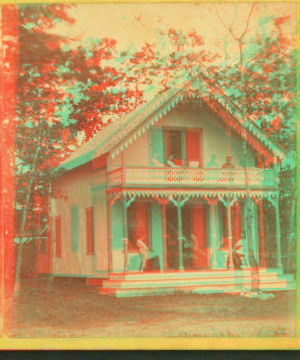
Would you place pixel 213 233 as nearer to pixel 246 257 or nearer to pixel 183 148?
pixel 246 257

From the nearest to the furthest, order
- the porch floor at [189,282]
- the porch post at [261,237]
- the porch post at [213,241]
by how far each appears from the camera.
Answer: the porch floor at [189,282]
the porch post at [213,241]
the porch post at [261,237]

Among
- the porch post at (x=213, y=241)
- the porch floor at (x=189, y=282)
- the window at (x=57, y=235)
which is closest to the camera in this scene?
the porch floor at (x=189, y=282)

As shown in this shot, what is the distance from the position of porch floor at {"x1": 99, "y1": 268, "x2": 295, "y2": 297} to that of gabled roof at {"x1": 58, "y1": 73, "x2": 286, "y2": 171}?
74.6 inches

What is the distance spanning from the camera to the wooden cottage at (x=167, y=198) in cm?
807

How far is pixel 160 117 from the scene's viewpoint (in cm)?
825

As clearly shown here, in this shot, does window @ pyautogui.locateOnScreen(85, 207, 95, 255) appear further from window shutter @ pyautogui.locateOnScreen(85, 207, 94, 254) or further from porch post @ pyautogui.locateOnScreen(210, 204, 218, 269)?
porch post @ pyautogui.locateOnScreen(210, 204, 218, 269)

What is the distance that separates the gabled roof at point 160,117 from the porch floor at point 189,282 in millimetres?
1896

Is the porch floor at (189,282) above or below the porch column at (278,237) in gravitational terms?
below

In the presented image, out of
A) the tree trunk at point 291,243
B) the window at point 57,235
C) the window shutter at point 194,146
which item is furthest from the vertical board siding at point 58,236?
the tree trunk at point 291,243

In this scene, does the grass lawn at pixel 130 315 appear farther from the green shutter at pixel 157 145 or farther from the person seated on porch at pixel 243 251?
the green shutter at pixel 157 145

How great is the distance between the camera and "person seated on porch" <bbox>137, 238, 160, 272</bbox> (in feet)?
26.4

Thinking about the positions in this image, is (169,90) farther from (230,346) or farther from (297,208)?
(230,346)

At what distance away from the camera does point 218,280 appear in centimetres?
822

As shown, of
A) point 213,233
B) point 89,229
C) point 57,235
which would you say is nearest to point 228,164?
point 213,233
